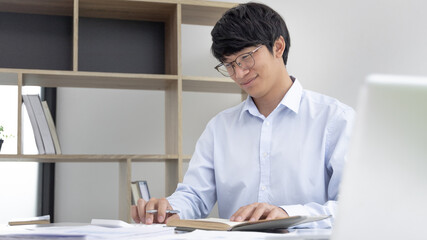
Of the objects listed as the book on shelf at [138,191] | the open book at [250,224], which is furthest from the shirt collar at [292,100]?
the book on shelf at [138,191]

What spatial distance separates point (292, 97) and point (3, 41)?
1.59 meters

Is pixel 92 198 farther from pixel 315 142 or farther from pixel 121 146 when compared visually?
pixel 315 142

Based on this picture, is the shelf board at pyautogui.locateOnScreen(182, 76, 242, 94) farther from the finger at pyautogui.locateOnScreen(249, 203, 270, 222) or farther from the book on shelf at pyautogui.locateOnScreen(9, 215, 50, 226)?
the finger at pyautogui.locateOnScreen(249, 203, 270, 222)

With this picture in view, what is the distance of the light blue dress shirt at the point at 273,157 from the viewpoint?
1.68 meters

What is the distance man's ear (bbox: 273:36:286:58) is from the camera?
1818mm

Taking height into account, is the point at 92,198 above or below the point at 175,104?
below

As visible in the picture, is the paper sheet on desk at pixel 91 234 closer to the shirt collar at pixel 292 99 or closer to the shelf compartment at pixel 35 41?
the shirt collar at pixel 292 99

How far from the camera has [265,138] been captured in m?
1.79

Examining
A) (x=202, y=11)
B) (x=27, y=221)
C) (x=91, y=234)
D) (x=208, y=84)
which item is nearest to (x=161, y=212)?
(x=91, y=234)

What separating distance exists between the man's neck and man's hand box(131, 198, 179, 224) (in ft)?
1.70

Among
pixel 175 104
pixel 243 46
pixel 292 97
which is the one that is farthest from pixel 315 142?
pixel 175 104

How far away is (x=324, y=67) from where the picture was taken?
2.82 metres

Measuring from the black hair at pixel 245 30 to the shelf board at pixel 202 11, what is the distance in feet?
2.88

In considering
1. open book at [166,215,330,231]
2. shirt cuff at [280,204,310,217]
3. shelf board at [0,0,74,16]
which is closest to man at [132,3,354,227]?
shirt cuff at [280,204,310,217]
